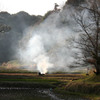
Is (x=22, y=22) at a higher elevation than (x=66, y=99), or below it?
higher

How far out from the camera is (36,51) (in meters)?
113

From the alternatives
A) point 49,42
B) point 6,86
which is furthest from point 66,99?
point 49,42

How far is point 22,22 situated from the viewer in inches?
7239

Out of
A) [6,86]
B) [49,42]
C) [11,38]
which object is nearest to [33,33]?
[11,38]

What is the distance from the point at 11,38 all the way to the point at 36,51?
48930 millimetres

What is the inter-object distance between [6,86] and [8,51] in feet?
345

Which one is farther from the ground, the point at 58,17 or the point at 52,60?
the point at 58,17

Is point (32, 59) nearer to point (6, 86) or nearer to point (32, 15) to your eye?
point (6, 86)

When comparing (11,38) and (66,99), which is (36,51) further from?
(66,99)

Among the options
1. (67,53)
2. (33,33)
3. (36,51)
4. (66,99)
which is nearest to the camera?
(66,99)

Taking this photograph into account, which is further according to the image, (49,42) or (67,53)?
(49,42)

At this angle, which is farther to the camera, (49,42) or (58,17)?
(58,17)

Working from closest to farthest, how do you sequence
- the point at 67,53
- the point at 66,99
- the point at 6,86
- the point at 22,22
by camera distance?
the point at 66,99
the point at 6,86
the point at 67,53
the point at 22,22

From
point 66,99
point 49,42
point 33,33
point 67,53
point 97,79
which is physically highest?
point 33,33
